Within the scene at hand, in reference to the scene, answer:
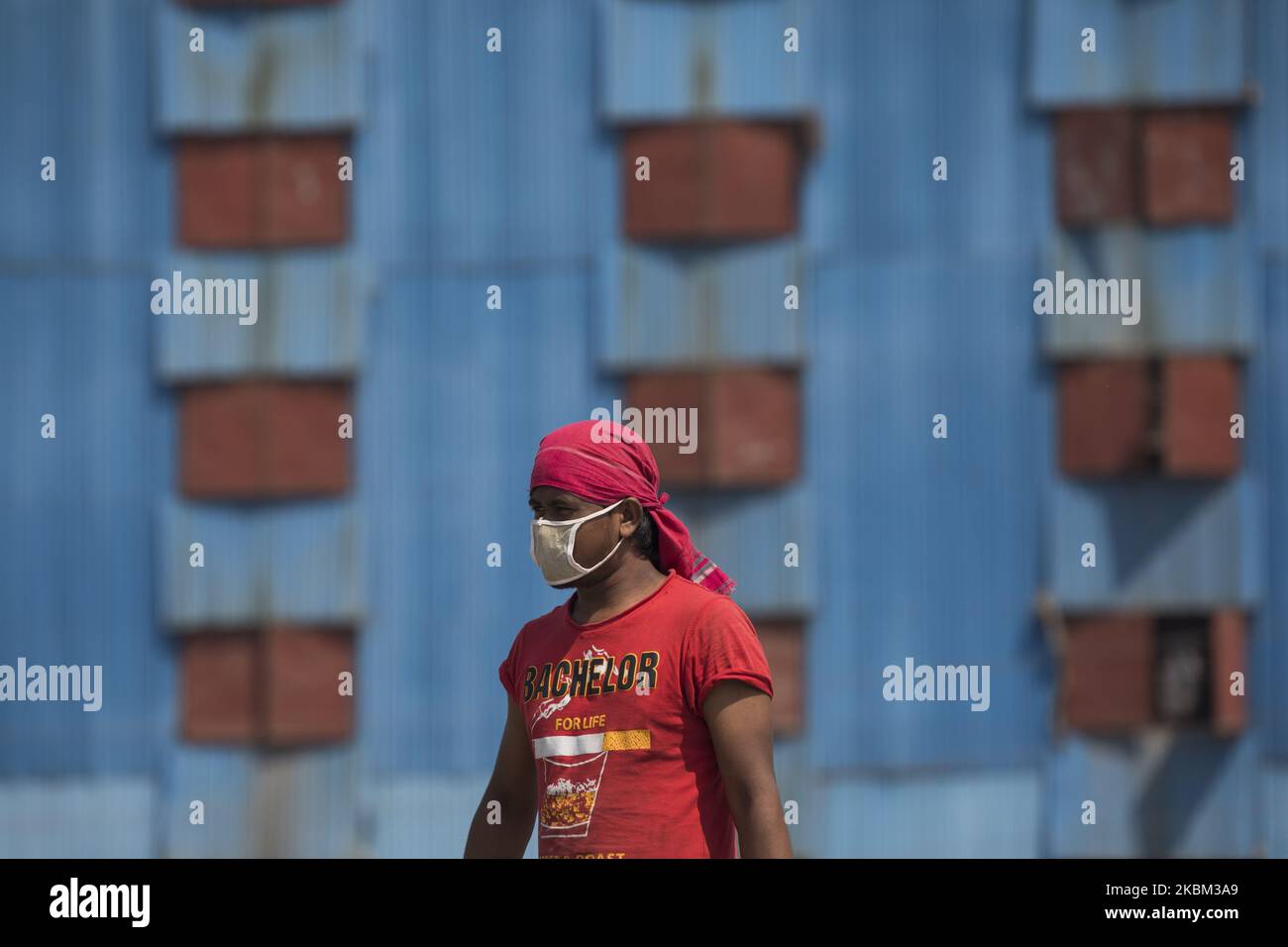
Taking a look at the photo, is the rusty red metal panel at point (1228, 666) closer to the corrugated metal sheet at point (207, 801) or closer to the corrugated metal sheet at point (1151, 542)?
the corrugated metal sheet at point (1151, 542)

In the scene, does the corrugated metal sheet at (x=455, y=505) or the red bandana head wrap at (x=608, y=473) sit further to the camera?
the corrugated metal sheet at (x=455, y=505)

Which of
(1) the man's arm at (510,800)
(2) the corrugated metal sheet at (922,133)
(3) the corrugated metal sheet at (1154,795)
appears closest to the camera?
(1) the man's arm at (510,800)

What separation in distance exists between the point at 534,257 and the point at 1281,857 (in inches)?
149

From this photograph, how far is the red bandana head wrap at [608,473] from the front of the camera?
2.57 metres

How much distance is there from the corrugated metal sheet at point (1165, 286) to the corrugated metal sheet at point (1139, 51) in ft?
1.84

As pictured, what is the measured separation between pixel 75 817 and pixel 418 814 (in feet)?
4.61

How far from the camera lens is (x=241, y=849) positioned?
5.73 metres

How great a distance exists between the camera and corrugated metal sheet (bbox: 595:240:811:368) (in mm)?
5695

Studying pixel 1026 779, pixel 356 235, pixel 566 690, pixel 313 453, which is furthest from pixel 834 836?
pixel 566 690

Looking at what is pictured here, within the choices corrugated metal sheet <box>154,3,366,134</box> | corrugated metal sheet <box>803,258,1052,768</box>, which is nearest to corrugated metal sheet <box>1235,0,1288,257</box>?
corrugated metal sheet <box>803,258,1052,768</box>

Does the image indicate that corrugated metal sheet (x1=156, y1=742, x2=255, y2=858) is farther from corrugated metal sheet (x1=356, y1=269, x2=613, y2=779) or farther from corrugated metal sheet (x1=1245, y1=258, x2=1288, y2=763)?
corrugated metal sheet (x1=1245, y1=258, x2=1288, y2=763)

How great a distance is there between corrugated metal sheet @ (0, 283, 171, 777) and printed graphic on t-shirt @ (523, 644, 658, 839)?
12.3 ft

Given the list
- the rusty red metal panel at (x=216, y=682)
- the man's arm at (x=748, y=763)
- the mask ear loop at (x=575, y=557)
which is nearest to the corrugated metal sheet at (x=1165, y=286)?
the rusty red metal panel at (x=216, y=682)

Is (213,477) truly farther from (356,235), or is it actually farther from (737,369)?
(737,369)
